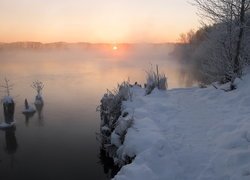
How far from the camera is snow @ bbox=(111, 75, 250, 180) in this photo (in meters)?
7.72

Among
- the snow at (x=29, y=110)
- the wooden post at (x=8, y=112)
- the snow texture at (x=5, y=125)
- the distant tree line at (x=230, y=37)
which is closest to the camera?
the distant tree line at (x=230, y=37)

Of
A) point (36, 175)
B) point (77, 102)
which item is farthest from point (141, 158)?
point (77, 102)

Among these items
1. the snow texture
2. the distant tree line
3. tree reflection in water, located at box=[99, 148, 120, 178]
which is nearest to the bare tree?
the distant tree line

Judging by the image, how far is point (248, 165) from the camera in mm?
7012

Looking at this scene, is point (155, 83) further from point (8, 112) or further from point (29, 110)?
point (29, 110)

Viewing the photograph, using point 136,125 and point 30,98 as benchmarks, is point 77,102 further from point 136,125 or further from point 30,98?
point 136,125

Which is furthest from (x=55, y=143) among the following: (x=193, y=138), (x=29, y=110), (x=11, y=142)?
(x=193, y=138)

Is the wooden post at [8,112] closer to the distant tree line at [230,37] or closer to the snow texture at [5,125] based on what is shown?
the snow texture at [5,125]

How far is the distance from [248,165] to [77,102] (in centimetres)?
4167

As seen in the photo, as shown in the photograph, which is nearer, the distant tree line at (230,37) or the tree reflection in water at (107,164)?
the distant tree line at (230,37)

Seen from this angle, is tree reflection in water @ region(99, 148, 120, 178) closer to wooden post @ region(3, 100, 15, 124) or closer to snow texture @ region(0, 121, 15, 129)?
snow texture @ region(0, 121, 15, 129)

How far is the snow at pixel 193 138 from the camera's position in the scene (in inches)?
304

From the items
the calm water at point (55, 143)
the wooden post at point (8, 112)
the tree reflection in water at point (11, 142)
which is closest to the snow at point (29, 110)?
the calm water at point (55, 143)

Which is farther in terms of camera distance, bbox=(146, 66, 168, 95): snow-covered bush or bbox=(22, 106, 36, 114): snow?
bbox=(22, 106, 36, 114): snow
